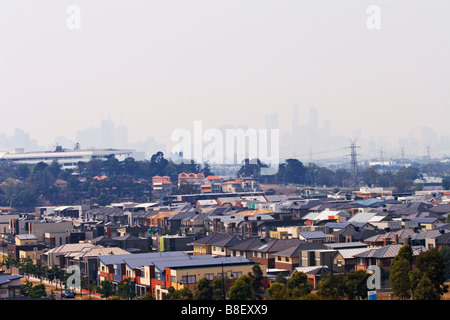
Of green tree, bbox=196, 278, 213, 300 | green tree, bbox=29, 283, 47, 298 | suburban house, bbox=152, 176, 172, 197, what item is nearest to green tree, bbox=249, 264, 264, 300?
green tree, bbox=196, 278, 213, 300

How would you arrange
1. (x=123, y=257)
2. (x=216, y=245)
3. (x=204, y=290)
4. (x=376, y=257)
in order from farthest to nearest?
(x=216, y=245), (x=123, y=257), (x=376, y=257), (x=204, y=290)

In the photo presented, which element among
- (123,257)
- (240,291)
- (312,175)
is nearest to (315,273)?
(240,291)

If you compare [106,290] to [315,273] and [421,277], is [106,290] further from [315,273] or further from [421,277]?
[421,277]

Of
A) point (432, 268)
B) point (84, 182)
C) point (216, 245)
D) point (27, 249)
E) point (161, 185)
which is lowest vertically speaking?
point (27, 249)

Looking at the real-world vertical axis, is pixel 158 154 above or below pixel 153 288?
above

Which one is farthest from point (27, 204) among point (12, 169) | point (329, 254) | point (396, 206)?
point (329, 254)

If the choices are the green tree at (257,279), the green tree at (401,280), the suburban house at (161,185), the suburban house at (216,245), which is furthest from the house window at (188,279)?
the suburban house at (161,185)

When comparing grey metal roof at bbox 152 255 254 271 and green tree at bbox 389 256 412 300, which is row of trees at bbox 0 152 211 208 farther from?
green tree at bbox 389 256 412 300

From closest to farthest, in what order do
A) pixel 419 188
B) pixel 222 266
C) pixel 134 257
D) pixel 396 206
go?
1. pixel 222 266
2. pixel 134 257
3. pixel 396 206
4. pixel 419 188

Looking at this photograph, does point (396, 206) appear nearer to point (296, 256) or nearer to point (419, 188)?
point (296, 256)
